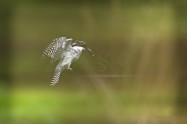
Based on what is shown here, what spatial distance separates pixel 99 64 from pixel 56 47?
0.14 meters

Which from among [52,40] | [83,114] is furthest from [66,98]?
[52,40]

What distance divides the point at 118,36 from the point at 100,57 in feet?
0.28

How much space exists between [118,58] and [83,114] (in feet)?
0.65

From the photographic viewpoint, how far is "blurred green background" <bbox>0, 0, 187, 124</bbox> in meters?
1.21

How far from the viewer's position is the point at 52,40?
4.02 feet

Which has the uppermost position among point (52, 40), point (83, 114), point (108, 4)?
point (108, 4)

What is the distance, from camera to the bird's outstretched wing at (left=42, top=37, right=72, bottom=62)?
1226 millimetres

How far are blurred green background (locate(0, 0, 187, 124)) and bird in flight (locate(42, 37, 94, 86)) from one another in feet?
0.05

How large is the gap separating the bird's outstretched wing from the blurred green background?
0.02 metres

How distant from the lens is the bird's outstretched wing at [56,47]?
1.23 m

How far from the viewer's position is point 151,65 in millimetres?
1259

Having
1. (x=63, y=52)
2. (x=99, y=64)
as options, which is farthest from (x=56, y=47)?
(x=99, y=64)

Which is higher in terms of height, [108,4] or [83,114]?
[108,4]

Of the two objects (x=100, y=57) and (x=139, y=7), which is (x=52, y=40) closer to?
→ (x=100, y=57)
